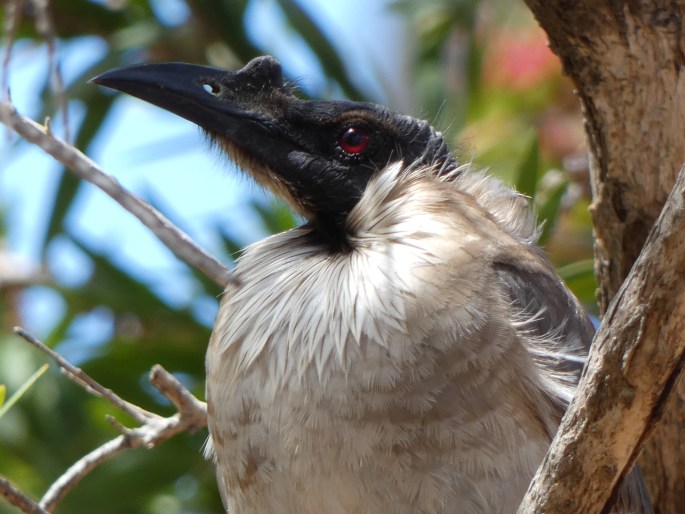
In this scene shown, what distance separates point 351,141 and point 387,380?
95cm

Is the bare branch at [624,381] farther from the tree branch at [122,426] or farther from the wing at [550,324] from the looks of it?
the tree branch at [122,426]

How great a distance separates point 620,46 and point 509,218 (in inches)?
29.3

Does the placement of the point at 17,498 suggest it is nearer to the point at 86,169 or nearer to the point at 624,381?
the point at 86,169

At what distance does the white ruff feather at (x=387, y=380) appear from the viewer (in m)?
2.79

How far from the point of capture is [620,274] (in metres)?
3.48

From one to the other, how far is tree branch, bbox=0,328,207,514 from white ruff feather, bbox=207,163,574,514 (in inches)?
5.4

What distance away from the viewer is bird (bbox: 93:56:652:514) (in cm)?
A: 280

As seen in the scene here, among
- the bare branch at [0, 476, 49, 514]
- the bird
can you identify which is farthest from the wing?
the bare branch at [0, 476, 49, 514]

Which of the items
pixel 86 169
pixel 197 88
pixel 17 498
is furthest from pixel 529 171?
pixel 17 498

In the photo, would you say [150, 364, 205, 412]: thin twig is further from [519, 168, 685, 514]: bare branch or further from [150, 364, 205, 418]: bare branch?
[519, 168, 685, 514]: bare branch

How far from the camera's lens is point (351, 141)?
11.5ft

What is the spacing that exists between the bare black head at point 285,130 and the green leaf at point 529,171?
3.39 ft

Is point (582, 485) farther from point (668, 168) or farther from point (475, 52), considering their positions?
point (475, 52)

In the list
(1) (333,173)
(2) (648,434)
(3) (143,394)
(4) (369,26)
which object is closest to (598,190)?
(1) (333,173)
